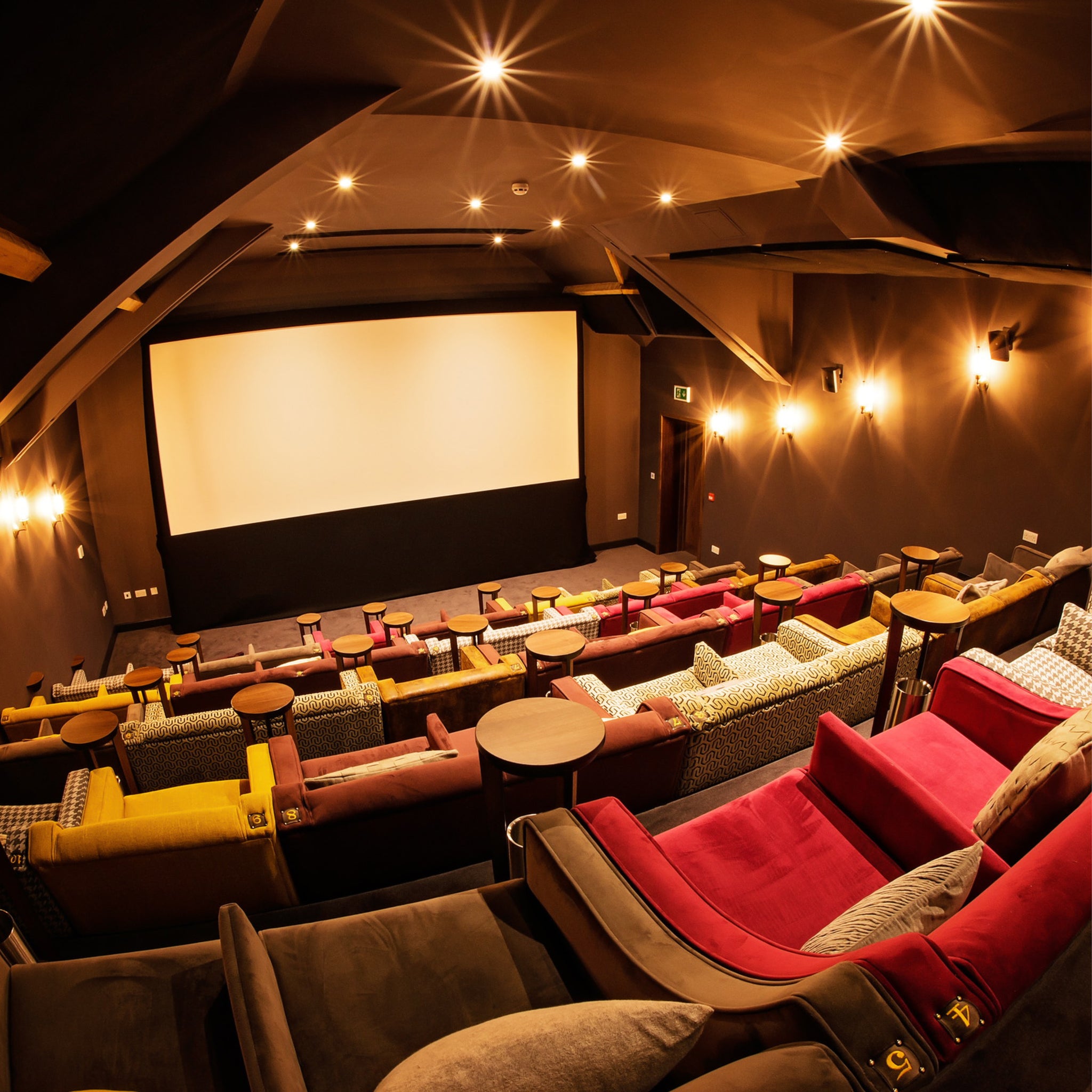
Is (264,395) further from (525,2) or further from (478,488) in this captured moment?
(525,2)

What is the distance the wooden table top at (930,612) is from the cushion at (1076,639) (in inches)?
32.6

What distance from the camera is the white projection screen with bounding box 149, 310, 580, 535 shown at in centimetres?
751

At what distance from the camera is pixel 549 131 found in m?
3.37

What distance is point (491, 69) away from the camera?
8.21 feet

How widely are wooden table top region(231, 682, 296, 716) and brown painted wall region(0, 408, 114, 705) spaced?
8.41ft

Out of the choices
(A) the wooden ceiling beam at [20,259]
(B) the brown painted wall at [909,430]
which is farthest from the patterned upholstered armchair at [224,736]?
(B) the brown painted wall at [909,430]

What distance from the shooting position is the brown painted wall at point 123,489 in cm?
767

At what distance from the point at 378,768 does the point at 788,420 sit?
6154mm

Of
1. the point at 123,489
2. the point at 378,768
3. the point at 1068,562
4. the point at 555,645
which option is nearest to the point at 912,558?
the point at 1068,562

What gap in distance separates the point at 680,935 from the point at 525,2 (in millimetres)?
2555

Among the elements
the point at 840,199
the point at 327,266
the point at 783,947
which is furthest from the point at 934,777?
the point at 327,266

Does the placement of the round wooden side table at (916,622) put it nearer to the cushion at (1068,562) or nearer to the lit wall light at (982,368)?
the cushion at (1068,562)

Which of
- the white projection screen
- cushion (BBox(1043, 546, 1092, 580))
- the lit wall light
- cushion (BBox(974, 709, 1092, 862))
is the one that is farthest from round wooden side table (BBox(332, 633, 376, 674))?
the lit wall light

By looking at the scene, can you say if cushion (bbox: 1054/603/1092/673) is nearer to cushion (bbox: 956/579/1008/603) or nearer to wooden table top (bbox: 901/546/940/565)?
cushion (bbox: 956/579/1008/603)
